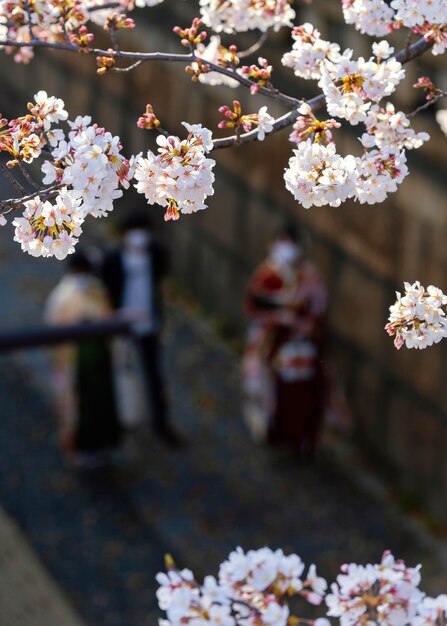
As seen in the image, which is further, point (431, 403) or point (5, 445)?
point (5, 445)

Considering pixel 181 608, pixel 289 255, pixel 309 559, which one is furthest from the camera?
pixel 289 255

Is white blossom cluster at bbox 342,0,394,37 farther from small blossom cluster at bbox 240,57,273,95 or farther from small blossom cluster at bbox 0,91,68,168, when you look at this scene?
small blossom cluster at bbox 0,91,68,168

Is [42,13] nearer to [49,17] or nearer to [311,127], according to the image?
[49,17]

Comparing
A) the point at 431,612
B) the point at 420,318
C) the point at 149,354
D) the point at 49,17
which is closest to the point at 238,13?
the point at 49,17

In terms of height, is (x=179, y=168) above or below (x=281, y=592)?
above

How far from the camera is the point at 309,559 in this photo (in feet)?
26.9

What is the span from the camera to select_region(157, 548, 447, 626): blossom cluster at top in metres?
3.33

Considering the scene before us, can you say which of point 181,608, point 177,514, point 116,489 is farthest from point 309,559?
point 181,608

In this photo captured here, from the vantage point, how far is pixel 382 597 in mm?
3340

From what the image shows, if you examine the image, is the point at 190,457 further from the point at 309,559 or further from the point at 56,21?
the point at 56,21

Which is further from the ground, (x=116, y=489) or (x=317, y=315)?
(x=317, y=315)

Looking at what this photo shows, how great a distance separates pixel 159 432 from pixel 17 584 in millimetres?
2485

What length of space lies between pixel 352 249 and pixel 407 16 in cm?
583

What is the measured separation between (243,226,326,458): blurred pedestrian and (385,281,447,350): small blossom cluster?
5.51 metres
